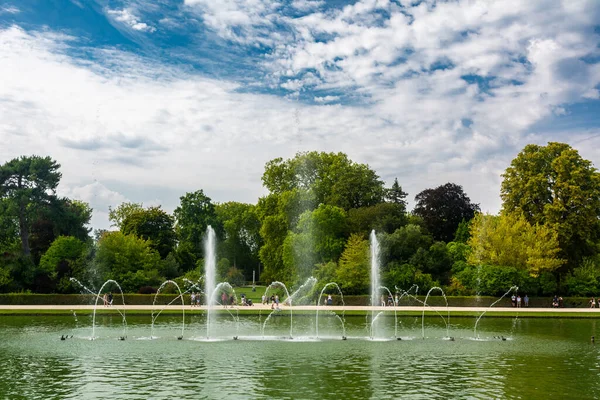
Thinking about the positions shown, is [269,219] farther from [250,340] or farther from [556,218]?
[250,340]

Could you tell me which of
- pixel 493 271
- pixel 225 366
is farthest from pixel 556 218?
pixel 225 366

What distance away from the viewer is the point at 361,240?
55250mm

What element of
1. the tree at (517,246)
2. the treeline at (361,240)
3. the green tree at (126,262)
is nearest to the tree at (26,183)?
the treeline at (361,240)

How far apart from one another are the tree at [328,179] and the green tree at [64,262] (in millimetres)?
26187

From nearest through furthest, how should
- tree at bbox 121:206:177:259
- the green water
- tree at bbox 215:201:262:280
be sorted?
the green water < tree at bbox 121:206:177:259 < tree at bbox 215:201:262:280

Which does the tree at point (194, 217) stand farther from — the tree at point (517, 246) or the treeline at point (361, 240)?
the tree at point (517, 246)

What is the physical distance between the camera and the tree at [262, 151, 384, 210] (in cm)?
6938

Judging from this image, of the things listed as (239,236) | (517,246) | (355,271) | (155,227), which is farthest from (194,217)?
(517,246)

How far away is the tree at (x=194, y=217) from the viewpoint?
281 feet

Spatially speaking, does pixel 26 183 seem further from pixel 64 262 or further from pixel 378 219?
pixel 378 219

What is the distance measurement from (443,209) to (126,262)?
42695 millimetres

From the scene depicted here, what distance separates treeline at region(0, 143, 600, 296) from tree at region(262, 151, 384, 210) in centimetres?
18

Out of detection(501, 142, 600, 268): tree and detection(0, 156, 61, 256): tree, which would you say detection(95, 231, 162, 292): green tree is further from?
detection(501, 142, 600, 268): tree

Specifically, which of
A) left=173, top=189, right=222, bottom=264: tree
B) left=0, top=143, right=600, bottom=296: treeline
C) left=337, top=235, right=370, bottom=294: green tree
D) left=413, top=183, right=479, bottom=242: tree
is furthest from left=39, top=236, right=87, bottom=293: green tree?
left=413, top=183, right=479, bottom=242: tree
